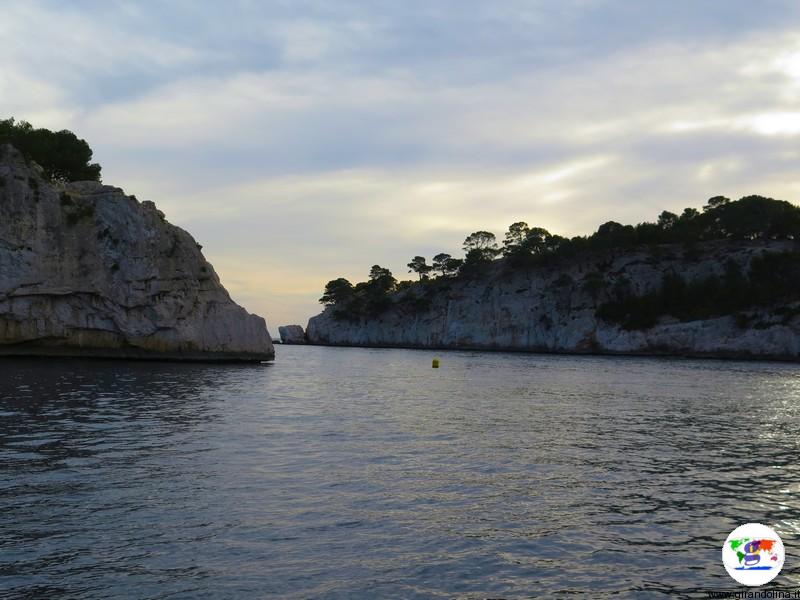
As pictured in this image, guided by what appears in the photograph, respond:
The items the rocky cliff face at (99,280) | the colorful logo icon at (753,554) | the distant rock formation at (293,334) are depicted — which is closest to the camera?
the colorful logo icon at (753,554)

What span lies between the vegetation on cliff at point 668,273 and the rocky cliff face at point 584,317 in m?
1.68

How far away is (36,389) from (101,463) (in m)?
16.9

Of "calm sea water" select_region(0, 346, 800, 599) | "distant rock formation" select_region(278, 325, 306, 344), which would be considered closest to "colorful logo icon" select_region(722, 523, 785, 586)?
"calm sea water" select_region(0, 346, 800, 599)

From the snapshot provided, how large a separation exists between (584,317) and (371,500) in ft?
382

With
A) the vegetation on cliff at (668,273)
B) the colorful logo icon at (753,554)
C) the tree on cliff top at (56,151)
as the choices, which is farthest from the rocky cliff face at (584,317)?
the colorful logo icon at (753,554)

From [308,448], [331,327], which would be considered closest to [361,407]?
[308,448]

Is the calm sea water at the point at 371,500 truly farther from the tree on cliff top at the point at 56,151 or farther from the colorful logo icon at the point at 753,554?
the tree on cliff top at the point at 56,151

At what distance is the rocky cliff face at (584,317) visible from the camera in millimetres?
96625

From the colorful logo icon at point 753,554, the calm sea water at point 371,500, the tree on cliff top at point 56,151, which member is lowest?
the colorful logo icon at point 753,554

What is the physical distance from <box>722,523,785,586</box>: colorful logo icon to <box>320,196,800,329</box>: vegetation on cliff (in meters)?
99.3

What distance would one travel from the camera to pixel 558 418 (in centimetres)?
2542

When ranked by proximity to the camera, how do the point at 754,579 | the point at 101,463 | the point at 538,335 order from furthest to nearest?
the point at 538,335, the point at 101,463, the point at 754,579

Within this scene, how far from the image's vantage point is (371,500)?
464 inches

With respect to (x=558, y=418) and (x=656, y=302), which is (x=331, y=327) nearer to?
(x=656, y=302)
